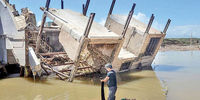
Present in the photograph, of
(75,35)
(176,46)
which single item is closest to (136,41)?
(75,35)

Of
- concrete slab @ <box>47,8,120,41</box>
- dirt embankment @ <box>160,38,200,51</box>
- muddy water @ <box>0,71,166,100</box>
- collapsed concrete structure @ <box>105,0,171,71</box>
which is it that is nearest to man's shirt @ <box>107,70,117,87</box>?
muddy water @ <box>0,71,166,100</box>

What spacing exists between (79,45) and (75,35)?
721 mm

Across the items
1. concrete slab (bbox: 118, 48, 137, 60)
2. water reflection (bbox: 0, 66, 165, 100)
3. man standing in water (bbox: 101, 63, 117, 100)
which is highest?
man standing in water (bbox: 101, 63, 117, 100)

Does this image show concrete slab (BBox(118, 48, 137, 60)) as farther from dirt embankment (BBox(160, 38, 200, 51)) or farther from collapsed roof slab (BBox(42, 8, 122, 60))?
dirt embankment (BBox(160, 38, 200, 51))

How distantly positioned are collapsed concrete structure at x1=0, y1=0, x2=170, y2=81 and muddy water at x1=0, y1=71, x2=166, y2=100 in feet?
2.01

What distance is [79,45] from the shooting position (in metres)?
9.52

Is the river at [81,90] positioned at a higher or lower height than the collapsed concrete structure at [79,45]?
lower

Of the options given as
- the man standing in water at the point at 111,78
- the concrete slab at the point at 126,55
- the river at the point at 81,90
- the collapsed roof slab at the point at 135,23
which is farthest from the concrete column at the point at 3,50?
the collapsed roof slab at the point at 135,23

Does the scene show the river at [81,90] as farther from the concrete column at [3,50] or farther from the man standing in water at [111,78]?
the man standing in water at [111,78]

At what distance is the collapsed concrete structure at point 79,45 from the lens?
973cm

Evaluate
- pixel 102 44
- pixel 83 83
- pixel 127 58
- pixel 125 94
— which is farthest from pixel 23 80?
pixel 127 58

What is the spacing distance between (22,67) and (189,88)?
9254 mm

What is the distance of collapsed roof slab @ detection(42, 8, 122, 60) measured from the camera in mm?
10070

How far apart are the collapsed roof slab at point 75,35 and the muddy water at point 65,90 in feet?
5.70
